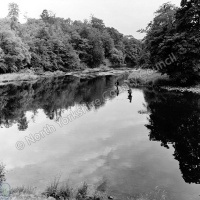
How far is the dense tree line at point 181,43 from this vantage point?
132 feet

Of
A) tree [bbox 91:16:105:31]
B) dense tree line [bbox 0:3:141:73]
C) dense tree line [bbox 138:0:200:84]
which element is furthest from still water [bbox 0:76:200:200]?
tree [bbox 91:16:105:31]

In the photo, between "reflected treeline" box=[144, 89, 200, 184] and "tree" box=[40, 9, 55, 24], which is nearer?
"reflected treeline" box=[144, 89, 200, 184]

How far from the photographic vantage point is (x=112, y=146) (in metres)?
20.2

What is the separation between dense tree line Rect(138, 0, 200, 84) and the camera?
4019cm

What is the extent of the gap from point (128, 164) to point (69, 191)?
5198 mm

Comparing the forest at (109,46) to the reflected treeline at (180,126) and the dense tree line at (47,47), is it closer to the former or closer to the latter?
the dense tree line at (47,47)

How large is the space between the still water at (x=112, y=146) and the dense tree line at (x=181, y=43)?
768 centimetres

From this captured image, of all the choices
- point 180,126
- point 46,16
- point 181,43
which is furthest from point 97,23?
point 180,126

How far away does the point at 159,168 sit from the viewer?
16016 mm

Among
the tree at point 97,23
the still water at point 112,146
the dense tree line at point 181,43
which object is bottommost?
the still water at point 112,146

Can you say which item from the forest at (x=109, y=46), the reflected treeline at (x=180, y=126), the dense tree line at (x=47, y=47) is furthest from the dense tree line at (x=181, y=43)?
the dense tree line at (x=47, y=47)

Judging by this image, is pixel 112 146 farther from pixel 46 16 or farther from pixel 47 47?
pixel 46 16

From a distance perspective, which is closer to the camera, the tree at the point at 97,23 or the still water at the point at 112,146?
the still water at the point at 112,146

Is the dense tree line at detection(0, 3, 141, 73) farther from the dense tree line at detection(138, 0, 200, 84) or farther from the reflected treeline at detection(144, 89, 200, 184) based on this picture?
the reflected treeline at detection(144, 89, 200, 184)
